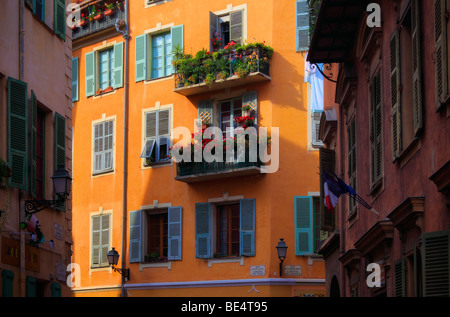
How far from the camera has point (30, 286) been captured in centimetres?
1616

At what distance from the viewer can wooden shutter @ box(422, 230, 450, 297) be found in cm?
1009

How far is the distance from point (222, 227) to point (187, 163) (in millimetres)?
2214

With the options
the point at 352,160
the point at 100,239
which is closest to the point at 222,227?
the point at 100,239

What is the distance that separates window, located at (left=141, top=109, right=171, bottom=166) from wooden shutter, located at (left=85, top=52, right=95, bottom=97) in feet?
9.45

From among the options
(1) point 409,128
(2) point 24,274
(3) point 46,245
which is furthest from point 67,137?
(1) point 409,128

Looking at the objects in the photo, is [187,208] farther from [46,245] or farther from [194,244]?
[46,245]

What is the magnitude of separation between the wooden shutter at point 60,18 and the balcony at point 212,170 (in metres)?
9.69

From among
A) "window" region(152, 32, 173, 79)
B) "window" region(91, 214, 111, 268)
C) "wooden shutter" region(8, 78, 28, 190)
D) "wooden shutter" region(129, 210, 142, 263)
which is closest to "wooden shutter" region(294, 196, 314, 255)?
"wooden shutter" region(129, 210, 142, 263)

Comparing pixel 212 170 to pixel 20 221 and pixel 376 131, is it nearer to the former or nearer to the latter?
pixel 20 221

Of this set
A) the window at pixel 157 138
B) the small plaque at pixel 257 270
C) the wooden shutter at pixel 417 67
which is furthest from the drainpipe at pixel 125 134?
the wooden shutter at pixel 417 67

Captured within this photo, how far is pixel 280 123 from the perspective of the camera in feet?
93.7

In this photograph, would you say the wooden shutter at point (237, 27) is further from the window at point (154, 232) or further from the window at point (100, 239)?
the window at point (100, 239)

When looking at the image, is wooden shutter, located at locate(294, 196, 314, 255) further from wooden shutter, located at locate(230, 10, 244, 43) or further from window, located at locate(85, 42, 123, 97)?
window, located at locate(85, 42, 123, 97)

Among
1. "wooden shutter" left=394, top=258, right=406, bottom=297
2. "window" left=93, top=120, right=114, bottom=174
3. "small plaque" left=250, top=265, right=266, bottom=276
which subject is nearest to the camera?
"wooden shutter" left=394, top=258, right=406, bottom=297
